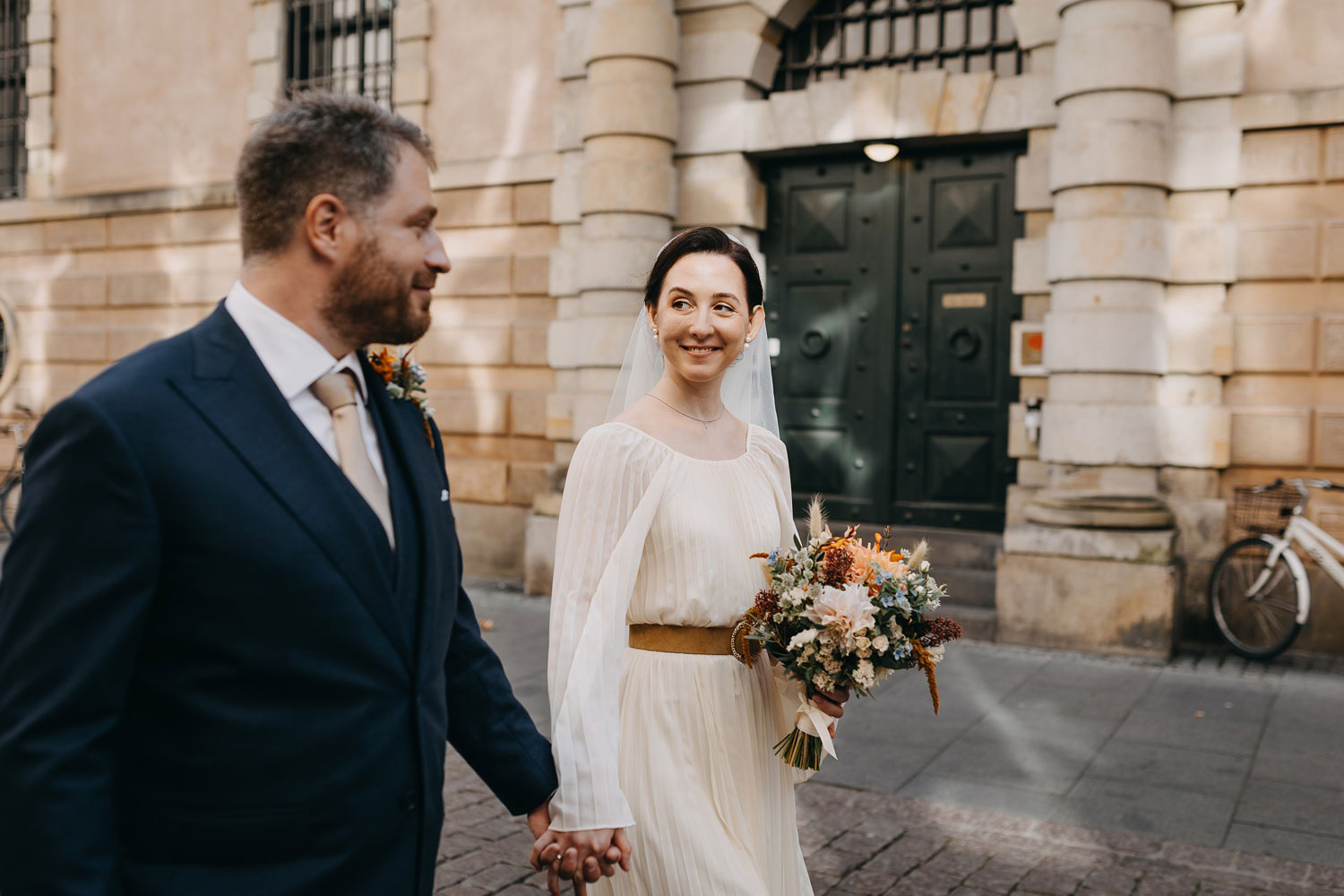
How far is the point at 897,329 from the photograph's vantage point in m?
9.19

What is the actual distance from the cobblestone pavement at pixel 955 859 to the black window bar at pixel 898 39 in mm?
6057

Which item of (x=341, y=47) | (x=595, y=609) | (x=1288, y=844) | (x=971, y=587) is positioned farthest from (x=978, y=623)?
(x=341, y=47)

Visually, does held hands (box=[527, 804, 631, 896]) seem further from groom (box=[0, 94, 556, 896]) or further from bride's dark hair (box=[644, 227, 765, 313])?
bride's dark hair (box=[644, 227, 765, 313])

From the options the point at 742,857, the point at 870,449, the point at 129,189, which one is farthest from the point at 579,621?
the point at 129,189

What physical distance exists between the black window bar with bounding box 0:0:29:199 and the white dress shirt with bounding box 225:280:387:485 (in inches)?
563

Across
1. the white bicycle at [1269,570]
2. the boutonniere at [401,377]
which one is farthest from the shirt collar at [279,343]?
the white bicycle at [1269,570]

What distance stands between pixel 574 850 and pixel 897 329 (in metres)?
7.38

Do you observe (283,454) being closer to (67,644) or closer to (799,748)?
(67,644)

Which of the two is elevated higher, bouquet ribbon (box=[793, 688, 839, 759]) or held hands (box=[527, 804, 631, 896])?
bouquet ribbon (box=[793, 688, 839, 759])

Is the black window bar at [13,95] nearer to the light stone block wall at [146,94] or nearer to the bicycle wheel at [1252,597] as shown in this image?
the light stone block wall at [146,94]

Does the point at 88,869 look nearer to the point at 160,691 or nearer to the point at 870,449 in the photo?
the point at 160,691

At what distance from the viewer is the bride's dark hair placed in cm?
277

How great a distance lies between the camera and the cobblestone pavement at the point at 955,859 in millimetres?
4066

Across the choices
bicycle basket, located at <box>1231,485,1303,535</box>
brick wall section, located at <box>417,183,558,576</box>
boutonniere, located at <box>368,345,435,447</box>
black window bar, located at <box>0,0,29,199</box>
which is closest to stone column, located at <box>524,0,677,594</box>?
brick wall section, located at <box>417,183,558,576</box>
